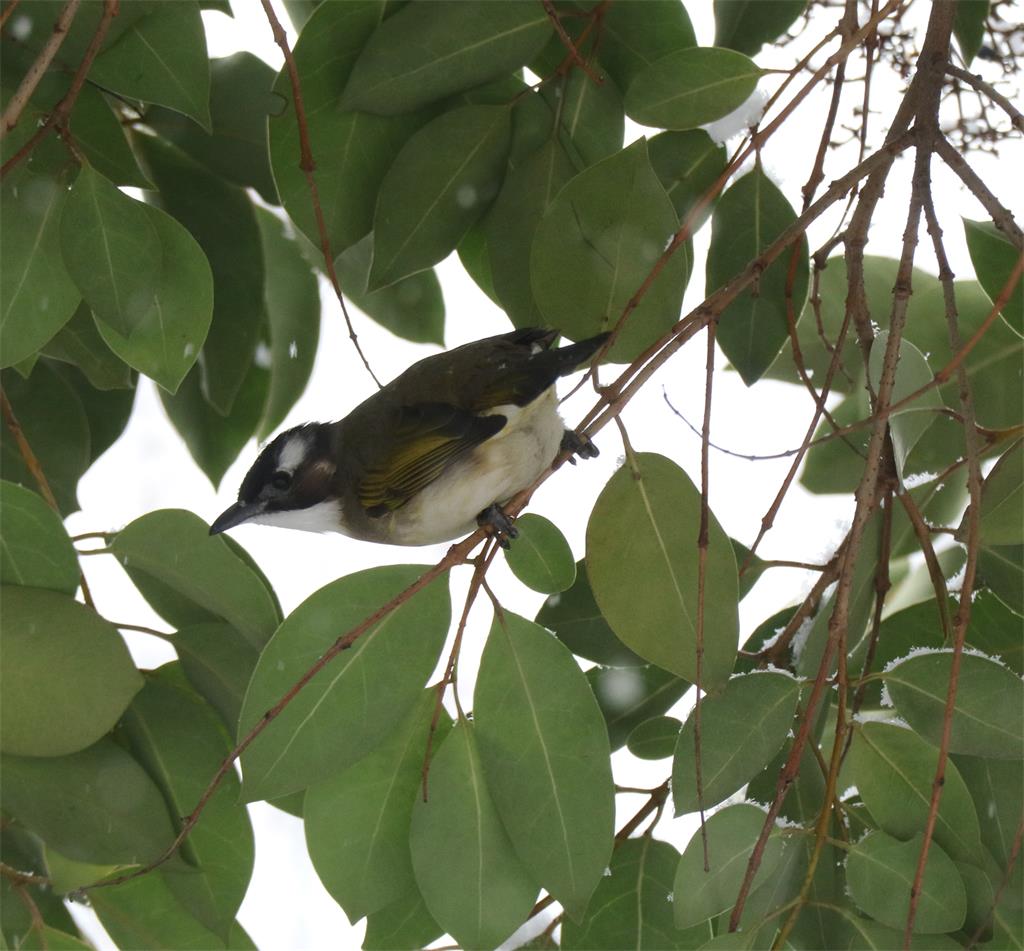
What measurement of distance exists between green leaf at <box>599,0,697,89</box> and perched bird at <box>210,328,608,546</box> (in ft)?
1.41

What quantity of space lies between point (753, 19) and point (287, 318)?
89cm

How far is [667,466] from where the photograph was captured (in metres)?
1.53

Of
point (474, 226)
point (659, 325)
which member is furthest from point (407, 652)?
point (474, 226)

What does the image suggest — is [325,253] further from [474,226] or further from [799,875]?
[799,875]

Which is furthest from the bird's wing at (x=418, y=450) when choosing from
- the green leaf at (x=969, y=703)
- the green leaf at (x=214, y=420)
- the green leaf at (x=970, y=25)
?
the green leaf at (x=970, y=25)

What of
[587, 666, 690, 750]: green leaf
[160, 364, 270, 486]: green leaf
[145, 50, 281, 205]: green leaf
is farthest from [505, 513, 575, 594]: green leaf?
[145, 50, 281, 205]: green leaf

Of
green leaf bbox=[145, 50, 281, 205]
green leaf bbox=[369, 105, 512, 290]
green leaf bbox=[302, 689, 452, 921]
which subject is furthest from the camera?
green leaf bbox=[145, 50, 281, 205]

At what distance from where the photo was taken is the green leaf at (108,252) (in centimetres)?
149

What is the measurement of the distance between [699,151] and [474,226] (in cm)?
36

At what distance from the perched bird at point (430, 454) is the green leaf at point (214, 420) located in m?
0.11

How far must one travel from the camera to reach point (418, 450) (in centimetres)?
203

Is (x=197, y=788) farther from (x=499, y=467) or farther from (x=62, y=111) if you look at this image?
(x=62, y=111)

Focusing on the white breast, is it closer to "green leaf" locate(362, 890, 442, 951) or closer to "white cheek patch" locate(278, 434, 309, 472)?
"white cheek patch" locate(278, 434, 309, 472)

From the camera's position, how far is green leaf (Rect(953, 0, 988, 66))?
184cm
